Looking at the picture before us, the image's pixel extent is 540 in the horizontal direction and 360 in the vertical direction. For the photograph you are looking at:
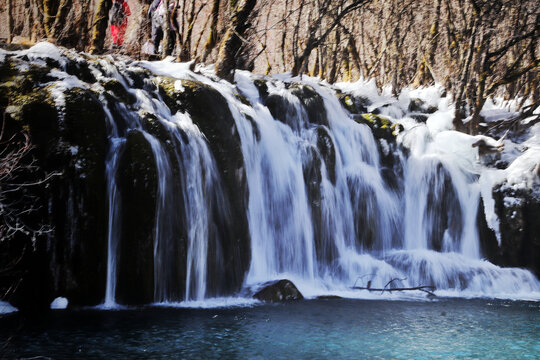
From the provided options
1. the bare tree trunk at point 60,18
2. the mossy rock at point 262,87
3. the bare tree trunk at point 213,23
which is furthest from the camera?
the bare tree trunk at point 213,23

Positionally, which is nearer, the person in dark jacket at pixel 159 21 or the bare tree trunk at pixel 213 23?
the bare tree trunk at pixel 213 23

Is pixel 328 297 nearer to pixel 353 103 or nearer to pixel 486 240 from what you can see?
pixel 486 240

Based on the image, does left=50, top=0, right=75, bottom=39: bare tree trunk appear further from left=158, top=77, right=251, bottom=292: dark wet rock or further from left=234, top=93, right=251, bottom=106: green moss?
left=234, top=93, right=251, bottom=106: green moss

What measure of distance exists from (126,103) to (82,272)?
307 cm

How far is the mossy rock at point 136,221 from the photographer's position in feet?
25.3

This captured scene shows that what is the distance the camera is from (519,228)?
39.0 ft

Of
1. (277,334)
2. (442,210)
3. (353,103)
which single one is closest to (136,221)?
(277,334)

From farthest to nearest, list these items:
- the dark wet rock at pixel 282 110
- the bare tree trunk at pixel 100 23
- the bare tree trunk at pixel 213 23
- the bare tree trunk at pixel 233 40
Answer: the bare tree trunk at pixel 213 23, the bare tree trunk at pixel 233 40, the bare tree trunk at pixel 100 23, the dark wet rock at pixel 282 110

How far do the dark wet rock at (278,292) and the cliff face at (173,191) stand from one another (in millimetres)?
576

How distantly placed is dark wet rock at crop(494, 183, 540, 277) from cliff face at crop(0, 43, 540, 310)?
0.02m

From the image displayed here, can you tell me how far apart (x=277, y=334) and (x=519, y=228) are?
7575 millimetres

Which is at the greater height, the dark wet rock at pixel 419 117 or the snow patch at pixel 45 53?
the dark wet rock at pixel 419 117

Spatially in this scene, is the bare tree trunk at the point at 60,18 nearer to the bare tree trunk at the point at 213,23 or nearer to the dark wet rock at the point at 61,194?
the bare tree trunk at the point at 213,23

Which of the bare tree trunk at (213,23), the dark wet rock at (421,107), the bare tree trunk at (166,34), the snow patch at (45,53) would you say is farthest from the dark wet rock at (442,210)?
the bare tree trunk at (166,34)
